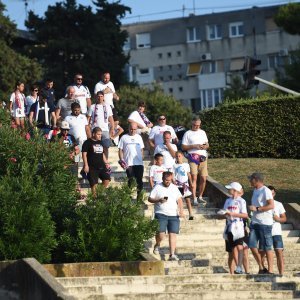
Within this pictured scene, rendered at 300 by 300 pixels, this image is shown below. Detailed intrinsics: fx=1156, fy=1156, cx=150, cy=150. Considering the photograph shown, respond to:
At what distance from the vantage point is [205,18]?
301 ft

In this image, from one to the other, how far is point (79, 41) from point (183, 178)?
129ft

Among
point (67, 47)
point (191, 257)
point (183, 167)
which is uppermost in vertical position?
point (67, 47)

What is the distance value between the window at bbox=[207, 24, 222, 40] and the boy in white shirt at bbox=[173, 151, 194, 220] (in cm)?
6958

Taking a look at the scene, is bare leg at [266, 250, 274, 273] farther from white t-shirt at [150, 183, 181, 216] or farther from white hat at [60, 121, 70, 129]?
white hat at [60, 121, 70, 129]

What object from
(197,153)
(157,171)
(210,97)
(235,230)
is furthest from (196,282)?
(210,97)

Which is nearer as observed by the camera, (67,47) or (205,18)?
(67,47)

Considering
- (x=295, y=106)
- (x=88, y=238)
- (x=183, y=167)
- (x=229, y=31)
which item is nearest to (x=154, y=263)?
(x=88, y=238)

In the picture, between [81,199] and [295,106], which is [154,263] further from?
[295,106]

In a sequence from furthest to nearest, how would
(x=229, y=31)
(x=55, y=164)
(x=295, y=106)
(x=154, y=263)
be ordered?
(x=229, y=31) < (x=295, y=106) < (x=55, y=164) < (x=154, y=263)

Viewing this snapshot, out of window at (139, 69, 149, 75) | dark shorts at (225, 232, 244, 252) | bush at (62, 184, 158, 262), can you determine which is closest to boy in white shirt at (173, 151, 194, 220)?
bush at (62, 184, 158, 262)

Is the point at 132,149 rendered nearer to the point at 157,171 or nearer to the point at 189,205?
the point at 157,171

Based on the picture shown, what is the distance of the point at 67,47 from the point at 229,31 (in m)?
31.8

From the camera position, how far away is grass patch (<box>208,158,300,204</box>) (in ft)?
88.0

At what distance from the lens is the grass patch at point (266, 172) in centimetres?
Result: 2683
